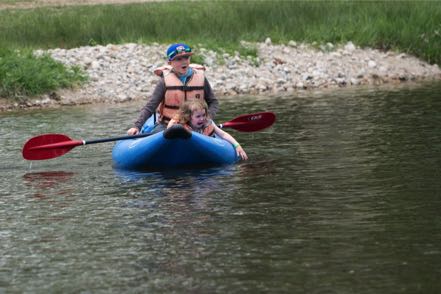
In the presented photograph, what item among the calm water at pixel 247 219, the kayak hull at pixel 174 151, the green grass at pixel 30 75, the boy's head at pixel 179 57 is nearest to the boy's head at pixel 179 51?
the boy's head at pixel 179 57

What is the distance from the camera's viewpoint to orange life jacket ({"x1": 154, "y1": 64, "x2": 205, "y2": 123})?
13.1m

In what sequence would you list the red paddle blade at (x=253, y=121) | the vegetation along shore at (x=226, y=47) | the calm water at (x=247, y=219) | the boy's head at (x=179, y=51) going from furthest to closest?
the vegetation along shore at (x=226, y=47) < the red paddle blade at (x=253, y=121) < the boy's head at (x=179, y=51) < the calm water at (x=247, y=219)

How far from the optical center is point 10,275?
8.03 metres

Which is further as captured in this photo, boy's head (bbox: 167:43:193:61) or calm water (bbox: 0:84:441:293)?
boy's head (bbox: 167:43:193:61)

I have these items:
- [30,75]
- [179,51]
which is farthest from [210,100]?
[30,75]

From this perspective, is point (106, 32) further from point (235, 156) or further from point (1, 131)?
point (235, 156)

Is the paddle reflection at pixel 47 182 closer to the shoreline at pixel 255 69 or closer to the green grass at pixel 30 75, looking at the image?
the green grass at pixel 30 75

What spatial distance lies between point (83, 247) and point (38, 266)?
0.59m

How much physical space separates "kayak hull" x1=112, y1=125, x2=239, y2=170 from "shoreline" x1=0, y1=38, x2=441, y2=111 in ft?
28.2

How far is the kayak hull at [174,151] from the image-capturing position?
12.2m

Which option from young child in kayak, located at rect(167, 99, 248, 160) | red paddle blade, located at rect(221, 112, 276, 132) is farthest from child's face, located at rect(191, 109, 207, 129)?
red paddle blade, located at rect(221, 112, 276, 132)

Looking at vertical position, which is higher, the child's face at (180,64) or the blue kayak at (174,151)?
the child's face at (180,64)

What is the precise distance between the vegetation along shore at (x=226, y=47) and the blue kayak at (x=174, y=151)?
8.33 meters

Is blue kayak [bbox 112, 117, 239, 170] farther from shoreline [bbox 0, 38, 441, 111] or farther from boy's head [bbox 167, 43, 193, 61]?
shoreline [bbox 0, 38, 441, 111]
